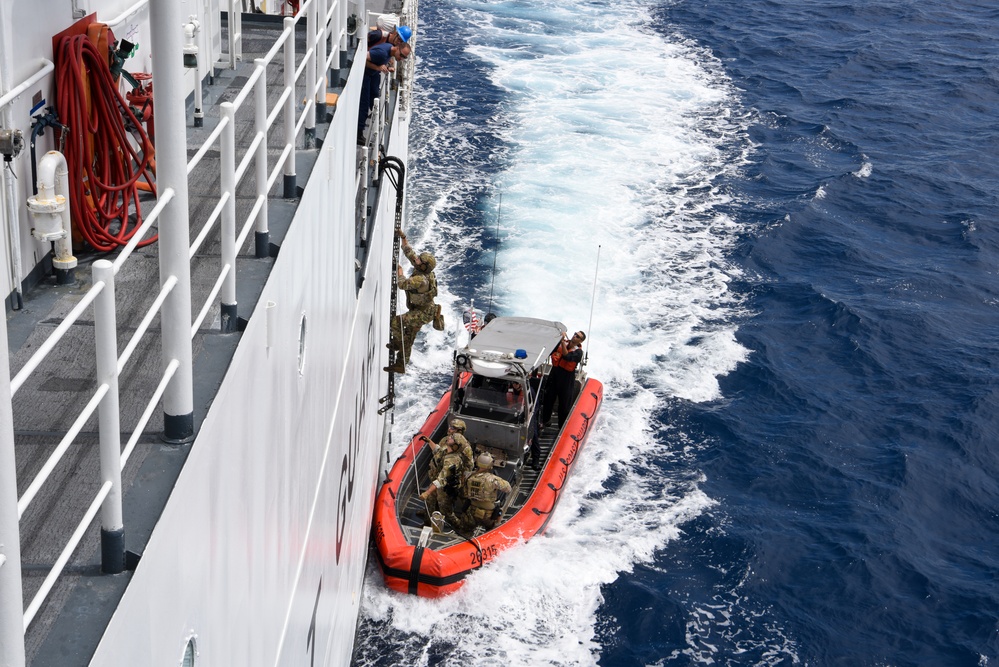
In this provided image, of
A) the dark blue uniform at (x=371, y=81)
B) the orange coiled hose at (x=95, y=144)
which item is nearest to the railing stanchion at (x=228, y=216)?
the orange coiled hose at (x=95, y=144)

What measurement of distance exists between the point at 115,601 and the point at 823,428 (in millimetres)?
20678

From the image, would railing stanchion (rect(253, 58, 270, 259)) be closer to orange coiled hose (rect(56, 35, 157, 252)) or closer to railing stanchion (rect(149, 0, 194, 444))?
orange coiled hose (rect(56, 35, 157, 252))

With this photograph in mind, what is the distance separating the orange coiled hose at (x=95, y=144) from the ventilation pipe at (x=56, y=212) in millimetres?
164

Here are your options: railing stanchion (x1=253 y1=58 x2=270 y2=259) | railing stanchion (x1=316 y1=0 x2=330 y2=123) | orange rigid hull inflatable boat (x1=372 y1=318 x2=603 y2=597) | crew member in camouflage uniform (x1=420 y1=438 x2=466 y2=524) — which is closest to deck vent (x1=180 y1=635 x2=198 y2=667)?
railing stanchion (x1=253 y1=58 x2=270 y2=259)

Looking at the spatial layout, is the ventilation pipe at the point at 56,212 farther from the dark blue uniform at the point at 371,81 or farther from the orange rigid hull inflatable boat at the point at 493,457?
the orange rigid hull inflatable boat at the point at 493,457

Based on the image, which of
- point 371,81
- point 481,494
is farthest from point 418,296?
point 371,81

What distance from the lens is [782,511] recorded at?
20281 mm

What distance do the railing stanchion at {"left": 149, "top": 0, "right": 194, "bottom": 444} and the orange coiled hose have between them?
182 cm

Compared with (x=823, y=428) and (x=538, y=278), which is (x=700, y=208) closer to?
(x=538, y=278)

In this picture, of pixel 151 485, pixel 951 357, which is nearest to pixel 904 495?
pixel 951 357

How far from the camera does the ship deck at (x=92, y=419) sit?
3373 mm

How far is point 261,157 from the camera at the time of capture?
17.6 ft

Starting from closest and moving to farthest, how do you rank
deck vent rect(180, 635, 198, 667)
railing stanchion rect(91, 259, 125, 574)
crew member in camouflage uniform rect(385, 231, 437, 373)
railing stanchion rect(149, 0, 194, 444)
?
railing stanchion rect(91, 259, 125, 574) < railing stanchion rect(149, 0, 194, 444) < deck vent rect(180, 635, 198, 667) < crew member in camouflage uniform rect(385, 231, 437, 373)

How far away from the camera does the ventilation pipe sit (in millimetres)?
5234
